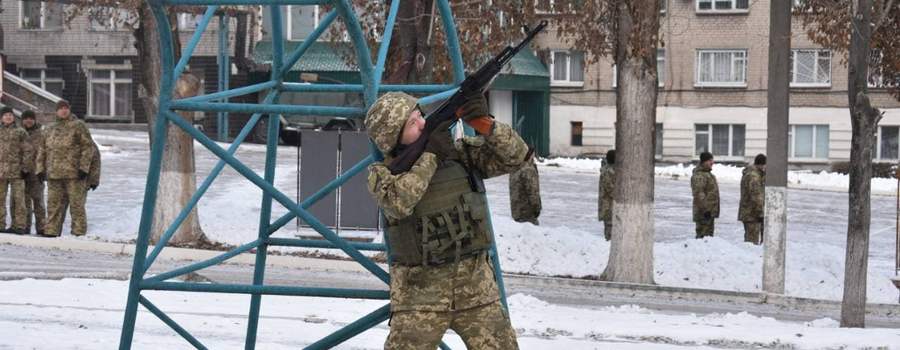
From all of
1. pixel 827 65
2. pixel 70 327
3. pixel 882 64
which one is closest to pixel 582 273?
pixel 882 64

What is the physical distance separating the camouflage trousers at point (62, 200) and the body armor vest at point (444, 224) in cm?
1369

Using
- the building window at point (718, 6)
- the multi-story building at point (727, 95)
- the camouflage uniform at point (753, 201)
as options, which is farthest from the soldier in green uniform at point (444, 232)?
the building window at point (718, 6)

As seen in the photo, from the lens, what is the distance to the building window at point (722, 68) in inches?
1722

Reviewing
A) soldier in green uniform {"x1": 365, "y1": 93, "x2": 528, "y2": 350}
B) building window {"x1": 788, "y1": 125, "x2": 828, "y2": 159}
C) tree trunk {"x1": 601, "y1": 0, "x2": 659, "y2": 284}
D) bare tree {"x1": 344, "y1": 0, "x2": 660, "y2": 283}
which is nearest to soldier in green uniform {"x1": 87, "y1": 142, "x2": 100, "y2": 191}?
bare tree {"x1": 344, "y1": 0, "x2": 660, "y2": 283}

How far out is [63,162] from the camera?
18.3m

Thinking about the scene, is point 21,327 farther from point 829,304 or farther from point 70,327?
point 829,304

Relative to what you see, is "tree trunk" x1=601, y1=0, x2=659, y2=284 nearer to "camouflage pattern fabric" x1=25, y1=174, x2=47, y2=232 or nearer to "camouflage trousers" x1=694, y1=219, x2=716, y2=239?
"camouflage trousers" x1=694, y1=219, x2=716, y2=239

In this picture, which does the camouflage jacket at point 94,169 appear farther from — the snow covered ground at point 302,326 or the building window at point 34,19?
the building window at point 34,19

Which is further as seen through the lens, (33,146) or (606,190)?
(606,190)

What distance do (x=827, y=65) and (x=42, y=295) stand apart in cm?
3468

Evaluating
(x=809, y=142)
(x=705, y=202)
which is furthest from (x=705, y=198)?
Result: (x=809, y=142)

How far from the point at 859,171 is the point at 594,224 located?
12098 millimetres

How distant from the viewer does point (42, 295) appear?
1180cm

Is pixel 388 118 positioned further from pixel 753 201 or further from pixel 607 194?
pixel 753 201
